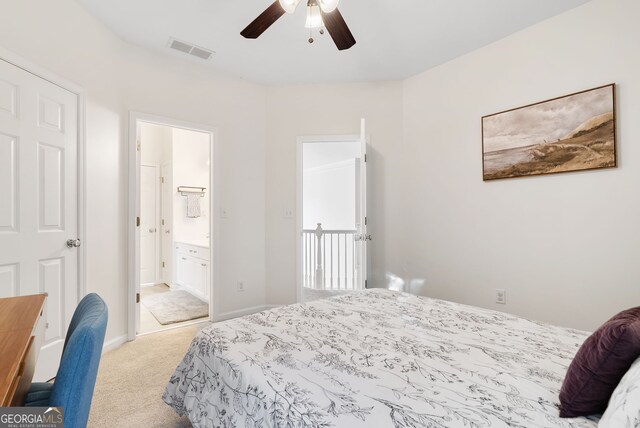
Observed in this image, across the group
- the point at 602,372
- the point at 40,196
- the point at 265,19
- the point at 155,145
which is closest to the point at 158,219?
the point at 155,145

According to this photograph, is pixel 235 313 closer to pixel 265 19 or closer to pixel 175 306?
pixel 175 306

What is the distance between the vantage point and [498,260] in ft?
9.34

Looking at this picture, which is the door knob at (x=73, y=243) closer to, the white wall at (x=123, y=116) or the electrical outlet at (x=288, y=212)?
the white wall at (x=123, y=116)

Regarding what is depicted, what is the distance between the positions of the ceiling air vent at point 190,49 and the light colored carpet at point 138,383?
265 centimetres

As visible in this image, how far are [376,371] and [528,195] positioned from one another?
227 cm

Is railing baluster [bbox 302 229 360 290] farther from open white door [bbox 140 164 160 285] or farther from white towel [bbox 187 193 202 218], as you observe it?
open white door [bbox 140 164 160 285]

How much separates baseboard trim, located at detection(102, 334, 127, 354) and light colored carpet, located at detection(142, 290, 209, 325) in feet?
1.81

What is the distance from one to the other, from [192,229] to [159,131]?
1.76 metres

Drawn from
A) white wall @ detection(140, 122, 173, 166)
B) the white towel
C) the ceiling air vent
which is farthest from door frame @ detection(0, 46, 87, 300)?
white wall @ detection(140, 122, 173, 166)

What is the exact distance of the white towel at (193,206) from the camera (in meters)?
5.02

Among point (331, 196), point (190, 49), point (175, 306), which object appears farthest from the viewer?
point (331, 196)

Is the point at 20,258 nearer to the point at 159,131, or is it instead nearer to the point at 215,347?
the point at 215,347

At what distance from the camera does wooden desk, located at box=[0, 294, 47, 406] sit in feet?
2.16

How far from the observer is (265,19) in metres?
1.98
